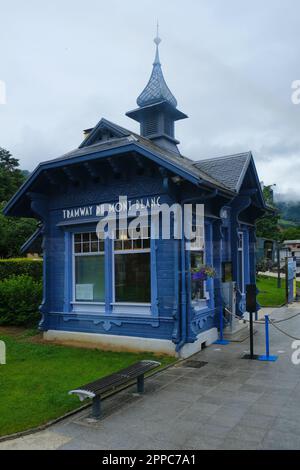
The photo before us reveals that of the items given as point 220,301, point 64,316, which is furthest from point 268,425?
point 64,316

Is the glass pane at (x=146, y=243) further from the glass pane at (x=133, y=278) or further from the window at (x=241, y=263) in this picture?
the window at (x=241, y=263)

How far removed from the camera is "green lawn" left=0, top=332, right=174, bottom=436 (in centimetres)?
565

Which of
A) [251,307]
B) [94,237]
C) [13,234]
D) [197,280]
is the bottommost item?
[251,307]

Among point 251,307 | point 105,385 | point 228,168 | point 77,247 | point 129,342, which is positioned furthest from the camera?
point 228,168

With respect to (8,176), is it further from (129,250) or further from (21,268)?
(129,250)

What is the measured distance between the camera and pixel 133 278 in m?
9.64

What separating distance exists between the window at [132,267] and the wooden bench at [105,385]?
2818 millimetres

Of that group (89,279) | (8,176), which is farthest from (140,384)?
(8,176)

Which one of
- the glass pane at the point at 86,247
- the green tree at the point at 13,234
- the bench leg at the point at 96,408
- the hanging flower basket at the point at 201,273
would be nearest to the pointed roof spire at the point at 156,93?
the glass pane at the point at 86,247

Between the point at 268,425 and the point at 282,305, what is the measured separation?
45.2ft

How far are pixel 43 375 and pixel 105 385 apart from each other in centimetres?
246

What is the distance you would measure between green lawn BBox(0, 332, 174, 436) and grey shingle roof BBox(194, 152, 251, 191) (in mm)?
5063

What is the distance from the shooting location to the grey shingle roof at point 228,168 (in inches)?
430
